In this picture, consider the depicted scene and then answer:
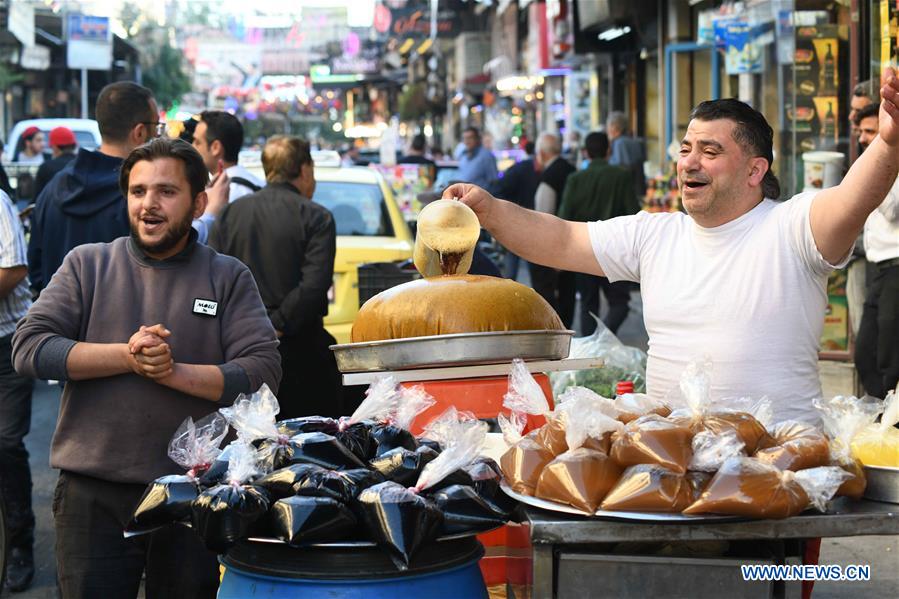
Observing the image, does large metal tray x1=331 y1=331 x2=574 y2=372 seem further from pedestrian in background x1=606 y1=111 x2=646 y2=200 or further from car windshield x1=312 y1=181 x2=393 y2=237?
pedestrian in background x1=606 y1=111 x2=646 y2=200

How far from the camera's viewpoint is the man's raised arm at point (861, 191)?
3.38 metres

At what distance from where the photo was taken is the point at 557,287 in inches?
502

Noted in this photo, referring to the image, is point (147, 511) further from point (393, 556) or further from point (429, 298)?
point (429, 298)

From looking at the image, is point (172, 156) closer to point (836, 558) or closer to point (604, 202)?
point (836, 558)

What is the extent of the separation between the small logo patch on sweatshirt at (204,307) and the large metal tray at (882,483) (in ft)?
6.72

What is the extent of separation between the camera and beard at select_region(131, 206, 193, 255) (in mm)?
3994

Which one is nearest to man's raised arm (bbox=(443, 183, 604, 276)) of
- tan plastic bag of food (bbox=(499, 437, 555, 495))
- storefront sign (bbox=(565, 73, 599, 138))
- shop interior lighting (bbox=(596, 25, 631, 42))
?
tan plastic bag of food (bbox=(499, 437, 555, 495))

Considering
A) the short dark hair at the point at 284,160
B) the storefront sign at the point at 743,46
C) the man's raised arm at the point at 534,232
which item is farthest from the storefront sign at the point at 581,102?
the man's raised arm at the point at 534,232

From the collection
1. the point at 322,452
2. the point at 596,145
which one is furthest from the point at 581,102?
the point at 322,452

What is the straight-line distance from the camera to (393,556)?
9.39 feet

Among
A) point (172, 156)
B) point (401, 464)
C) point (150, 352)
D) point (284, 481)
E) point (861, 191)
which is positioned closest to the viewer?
point (284, 481)

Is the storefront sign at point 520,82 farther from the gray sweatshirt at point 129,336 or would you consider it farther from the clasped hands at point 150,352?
the clasped hands at point 150,352

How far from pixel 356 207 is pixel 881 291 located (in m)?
4.47

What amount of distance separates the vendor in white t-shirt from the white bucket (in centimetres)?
575
